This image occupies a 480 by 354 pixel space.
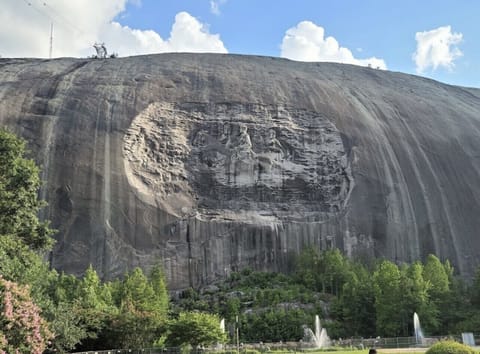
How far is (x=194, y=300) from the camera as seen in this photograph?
37.5 metres

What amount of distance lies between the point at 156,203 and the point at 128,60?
18067 millimetres

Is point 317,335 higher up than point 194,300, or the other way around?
point 194,300

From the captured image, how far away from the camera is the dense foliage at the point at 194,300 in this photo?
60.4 feet

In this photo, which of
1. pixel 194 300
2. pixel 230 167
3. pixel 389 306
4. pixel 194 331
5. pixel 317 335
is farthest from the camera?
pixel 230 167

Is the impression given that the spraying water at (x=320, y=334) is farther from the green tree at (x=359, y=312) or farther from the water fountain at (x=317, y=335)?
the green tree at (x=359, y=312)

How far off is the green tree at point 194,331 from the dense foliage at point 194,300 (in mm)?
42

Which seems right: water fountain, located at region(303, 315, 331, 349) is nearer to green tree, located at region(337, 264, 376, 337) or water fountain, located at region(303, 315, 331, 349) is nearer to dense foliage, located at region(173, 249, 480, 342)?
dense foliage, located at region(173, 249, 480, 342)

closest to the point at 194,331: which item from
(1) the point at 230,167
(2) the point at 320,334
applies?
(2) the point at 320,334

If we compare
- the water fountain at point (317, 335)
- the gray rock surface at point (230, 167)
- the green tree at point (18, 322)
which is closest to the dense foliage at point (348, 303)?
the water fountain at point (317, 335)

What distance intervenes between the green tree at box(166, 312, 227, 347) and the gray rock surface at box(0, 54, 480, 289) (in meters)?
15.8

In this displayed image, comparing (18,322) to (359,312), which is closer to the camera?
(18,322)

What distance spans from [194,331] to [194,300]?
45.6ft

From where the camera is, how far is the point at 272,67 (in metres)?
55.1

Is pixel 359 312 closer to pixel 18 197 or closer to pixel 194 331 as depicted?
pixel 194 331
